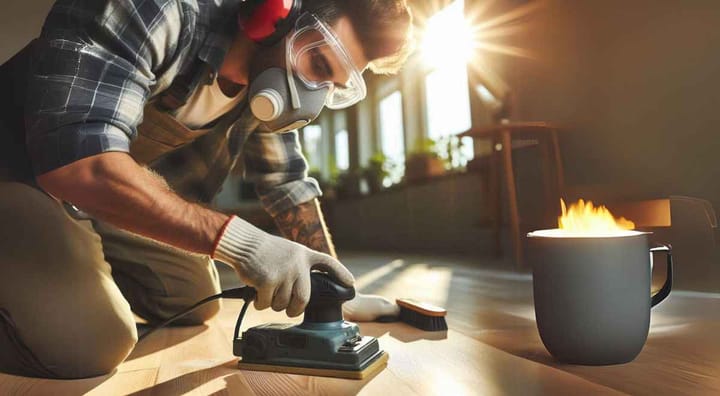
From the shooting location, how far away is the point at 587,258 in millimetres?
811

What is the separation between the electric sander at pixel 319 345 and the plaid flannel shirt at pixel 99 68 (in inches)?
15.7

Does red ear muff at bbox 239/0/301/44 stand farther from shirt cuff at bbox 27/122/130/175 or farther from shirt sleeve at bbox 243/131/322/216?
shirt sleeve at bbox 243/131/322/216

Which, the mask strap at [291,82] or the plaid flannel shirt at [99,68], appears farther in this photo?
the mask strap at [291,82]

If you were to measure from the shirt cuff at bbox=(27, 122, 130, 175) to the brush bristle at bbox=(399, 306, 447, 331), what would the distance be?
773mm

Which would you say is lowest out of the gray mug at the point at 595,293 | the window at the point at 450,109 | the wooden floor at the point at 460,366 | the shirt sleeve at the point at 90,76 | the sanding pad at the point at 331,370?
the wooden floor at the point at 460,366

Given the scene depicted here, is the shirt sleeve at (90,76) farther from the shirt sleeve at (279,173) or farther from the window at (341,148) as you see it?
the window at (341,148)

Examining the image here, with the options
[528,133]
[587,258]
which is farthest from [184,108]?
[528,133]

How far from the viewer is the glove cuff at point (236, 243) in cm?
84

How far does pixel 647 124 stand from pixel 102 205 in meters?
2.01

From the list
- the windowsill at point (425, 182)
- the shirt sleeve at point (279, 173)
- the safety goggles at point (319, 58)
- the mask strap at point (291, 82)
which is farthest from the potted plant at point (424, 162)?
the mask strap at point (291, 82)

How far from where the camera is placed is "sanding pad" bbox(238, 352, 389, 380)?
2.89 ft

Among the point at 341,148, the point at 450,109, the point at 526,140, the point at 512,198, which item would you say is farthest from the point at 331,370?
the point at 341,148

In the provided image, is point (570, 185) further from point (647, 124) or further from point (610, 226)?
point (610, 226)

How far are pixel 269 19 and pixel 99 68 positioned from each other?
31cm
